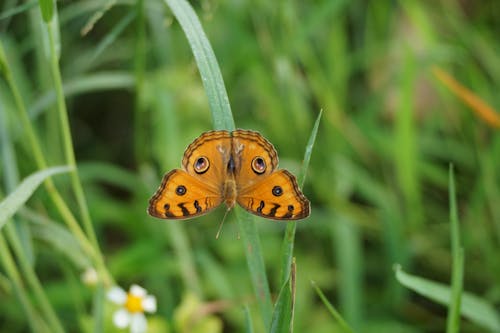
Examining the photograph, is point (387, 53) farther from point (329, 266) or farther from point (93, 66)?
point (93, 66)

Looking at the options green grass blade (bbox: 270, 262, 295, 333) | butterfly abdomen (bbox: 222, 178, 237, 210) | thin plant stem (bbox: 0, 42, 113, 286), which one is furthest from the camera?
thin plant stem (bbox: 0, 42, 113, 286)

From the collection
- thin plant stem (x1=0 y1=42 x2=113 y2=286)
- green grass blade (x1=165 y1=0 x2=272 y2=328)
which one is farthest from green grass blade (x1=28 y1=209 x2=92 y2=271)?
green grass blade (x1=165 y1=0 x2=272 y2=328)

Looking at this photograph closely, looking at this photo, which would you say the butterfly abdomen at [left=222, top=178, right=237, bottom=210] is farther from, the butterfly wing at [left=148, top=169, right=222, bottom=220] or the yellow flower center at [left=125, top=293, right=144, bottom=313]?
the yellow flower center at [left=125, top=293, right=144, bottom=313]

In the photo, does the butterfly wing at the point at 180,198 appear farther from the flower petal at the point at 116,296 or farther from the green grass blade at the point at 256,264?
the flower petal at the point at 116,296

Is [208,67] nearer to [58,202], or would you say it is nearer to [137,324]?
[58,202]

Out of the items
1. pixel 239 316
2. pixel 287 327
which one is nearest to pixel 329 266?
pixel 239 316

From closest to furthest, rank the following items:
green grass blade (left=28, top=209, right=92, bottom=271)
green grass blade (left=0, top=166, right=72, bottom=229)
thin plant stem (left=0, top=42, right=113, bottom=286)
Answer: green grass blade (left=0, top=166, right=72, bottom=229)
thin plant stem (left=0, top=42, right=113, bottom=286)
green grass blade (left=28, top=209, right=92, bottom=271)

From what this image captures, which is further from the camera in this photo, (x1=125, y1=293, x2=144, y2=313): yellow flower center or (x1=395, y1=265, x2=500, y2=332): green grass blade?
(x1=125, y1=293, x2=144, y2=313): yellow flower center
